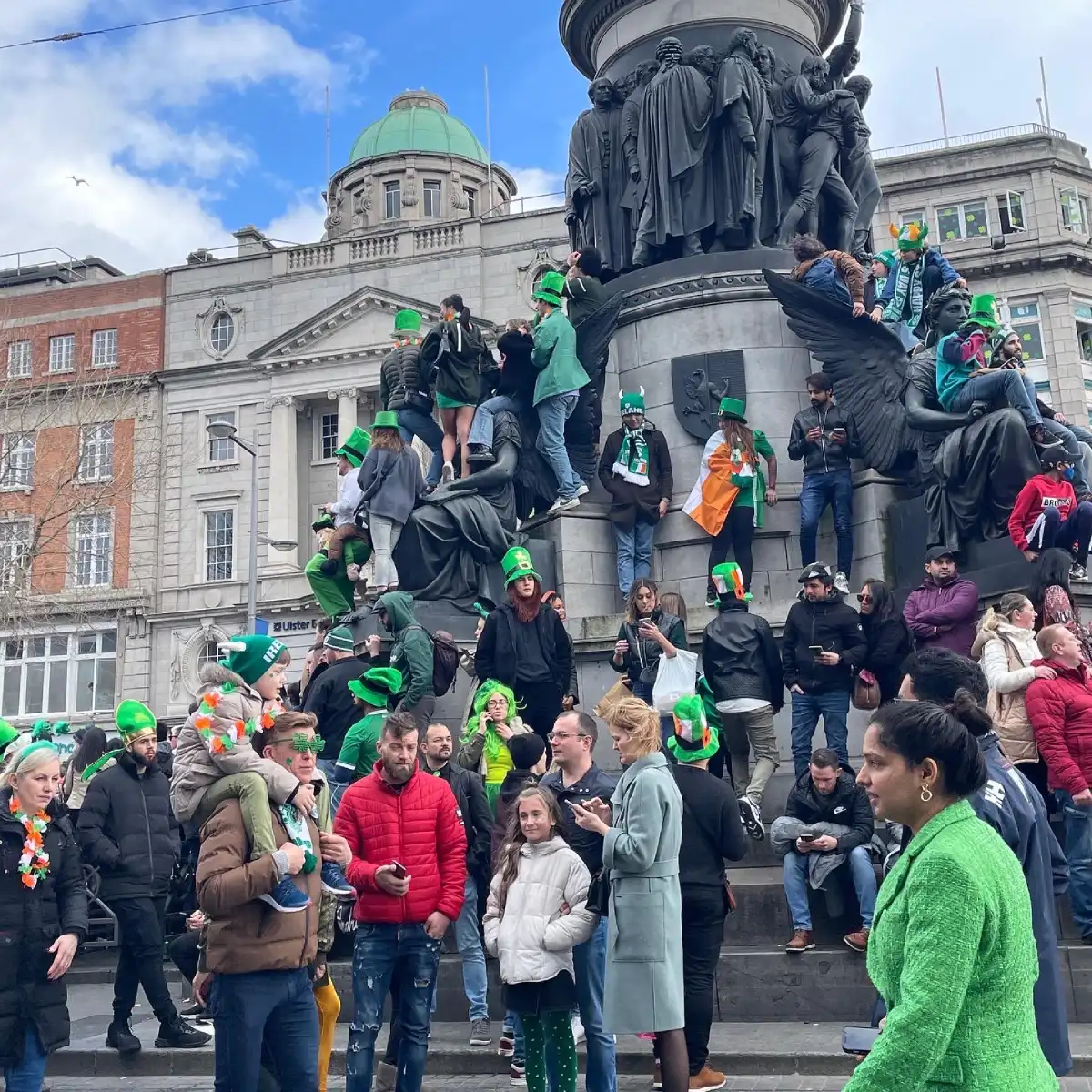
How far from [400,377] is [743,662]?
5.52m

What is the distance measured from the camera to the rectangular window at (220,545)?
4812 centimetres

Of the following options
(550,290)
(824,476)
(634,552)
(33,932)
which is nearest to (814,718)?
(824,476)

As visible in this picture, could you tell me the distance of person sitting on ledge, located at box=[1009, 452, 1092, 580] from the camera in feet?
32.7

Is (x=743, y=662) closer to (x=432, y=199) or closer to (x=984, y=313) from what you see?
(x=984, y=313)

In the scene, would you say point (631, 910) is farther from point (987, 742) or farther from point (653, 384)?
point (653, 384)

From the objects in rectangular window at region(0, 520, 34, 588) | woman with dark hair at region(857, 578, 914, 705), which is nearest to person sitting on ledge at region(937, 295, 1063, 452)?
woman with dark hair at region(857, 578, 914, 705)

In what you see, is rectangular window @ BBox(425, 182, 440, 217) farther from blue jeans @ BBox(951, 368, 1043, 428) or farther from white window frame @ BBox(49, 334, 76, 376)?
blue jeans @ BBox(951, 368, 1043, 428)

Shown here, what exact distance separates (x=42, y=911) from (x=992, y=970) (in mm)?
4849

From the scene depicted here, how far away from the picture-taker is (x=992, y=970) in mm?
2979

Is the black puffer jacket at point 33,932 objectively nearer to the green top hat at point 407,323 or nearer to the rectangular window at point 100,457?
the green top hat at point 407,323

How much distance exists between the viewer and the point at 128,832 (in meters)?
8.95

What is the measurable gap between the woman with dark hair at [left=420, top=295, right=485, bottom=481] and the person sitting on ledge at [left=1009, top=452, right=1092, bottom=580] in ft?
17.9

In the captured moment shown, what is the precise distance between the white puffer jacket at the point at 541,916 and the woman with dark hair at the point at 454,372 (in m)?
7.35

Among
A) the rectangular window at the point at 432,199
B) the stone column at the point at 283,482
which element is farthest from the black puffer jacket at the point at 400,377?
the rectangular window at the point at 432,199
